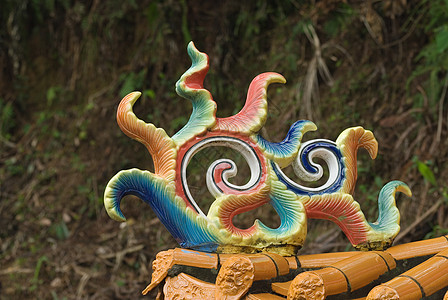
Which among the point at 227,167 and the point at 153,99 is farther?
the point at 153,99

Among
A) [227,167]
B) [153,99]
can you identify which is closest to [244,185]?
[227,167]

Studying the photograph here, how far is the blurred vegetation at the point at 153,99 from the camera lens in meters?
3.55

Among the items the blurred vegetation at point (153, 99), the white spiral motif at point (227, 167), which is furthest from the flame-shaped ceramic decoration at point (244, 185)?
the blurred vegetation at point (153, 99)

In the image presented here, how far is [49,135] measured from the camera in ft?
18.0

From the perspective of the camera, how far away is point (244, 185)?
1469mm

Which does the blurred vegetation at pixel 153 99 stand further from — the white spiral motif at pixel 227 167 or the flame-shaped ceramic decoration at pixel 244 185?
the white spiral motif at pixel 227 167

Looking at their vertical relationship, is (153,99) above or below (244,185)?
above

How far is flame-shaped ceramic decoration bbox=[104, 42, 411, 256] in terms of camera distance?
4.62 ft

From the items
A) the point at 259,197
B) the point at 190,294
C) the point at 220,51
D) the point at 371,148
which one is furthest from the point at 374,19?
the point at 190,294

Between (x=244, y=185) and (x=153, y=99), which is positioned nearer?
(x=244, y=185)

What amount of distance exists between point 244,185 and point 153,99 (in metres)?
3.56

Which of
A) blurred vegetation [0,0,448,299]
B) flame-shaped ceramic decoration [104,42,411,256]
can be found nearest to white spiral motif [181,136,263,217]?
flame-shaped ceramic decoration [104,42,411,256]

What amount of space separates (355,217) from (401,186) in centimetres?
19

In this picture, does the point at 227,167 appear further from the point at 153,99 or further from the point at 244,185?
the point at 153,99
